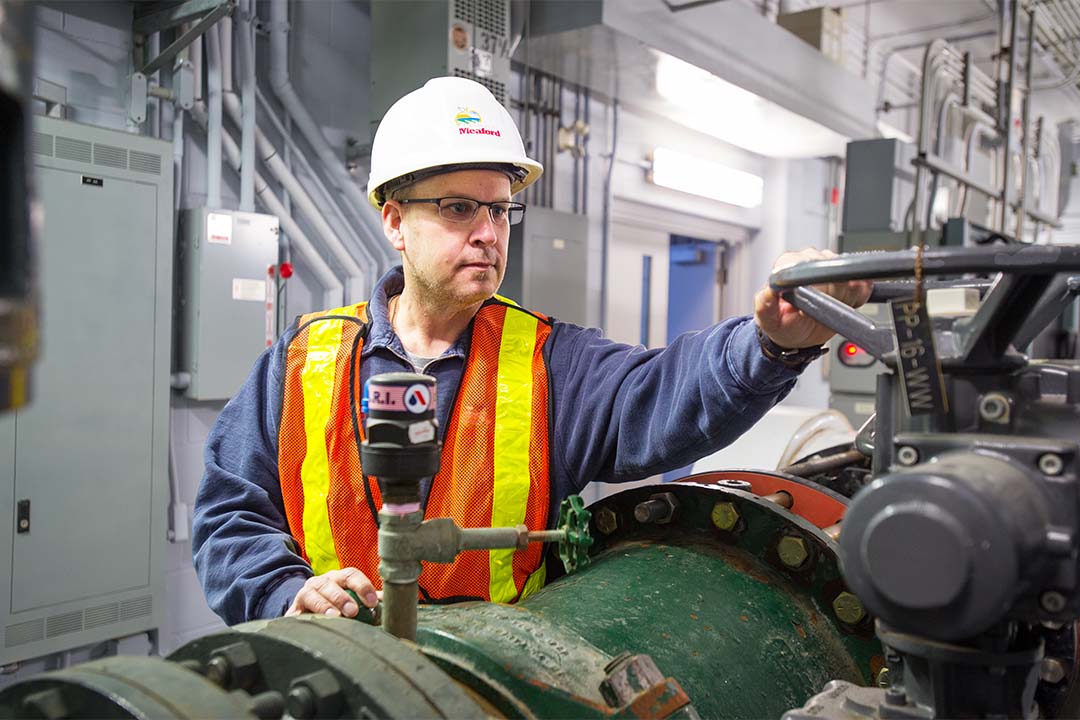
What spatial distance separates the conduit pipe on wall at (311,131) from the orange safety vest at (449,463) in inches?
79.2

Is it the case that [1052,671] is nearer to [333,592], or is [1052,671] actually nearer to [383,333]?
[333,592]

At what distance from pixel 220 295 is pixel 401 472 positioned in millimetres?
2410

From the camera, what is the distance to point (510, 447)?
1.26 m

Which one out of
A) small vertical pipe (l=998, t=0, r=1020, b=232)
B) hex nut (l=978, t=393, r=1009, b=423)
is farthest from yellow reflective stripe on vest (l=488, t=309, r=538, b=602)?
small vertical pipe (l=998, t=0, r=1020, b=232)

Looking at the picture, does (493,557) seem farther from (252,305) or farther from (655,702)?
(252,305)

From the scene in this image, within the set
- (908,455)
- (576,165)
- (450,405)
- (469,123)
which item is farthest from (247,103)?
(908,455)

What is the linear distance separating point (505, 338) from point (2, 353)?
A: 112 cm

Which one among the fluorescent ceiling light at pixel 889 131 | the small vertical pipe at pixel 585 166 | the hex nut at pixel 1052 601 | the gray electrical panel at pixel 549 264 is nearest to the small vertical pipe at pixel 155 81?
the gray electrical panel at pixel 549 264

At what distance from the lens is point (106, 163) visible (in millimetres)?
2494

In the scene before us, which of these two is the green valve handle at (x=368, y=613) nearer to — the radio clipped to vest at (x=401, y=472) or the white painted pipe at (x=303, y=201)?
the radio clipped to vest at (x=401, y=472)

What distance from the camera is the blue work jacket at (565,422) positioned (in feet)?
3.56

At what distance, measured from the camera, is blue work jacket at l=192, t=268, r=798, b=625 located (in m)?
1.08

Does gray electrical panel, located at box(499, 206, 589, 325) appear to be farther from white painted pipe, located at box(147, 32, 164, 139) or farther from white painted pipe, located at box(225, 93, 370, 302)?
white painted pipe, located at box(147, 32, 164, 139)

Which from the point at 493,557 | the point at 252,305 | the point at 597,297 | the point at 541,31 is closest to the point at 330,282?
the point at 252,305
